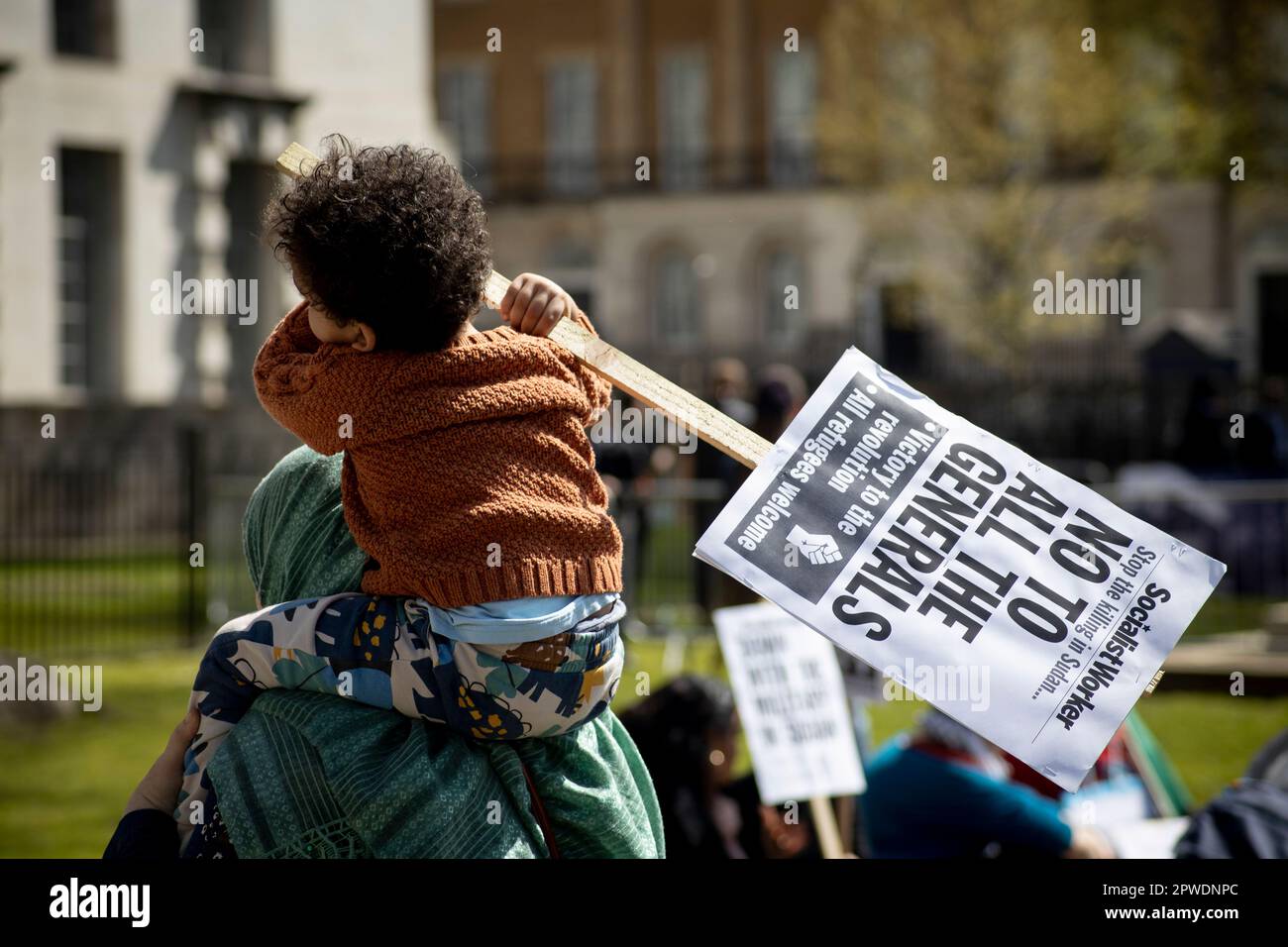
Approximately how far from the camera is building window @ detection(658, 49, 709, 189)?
42.8 meters

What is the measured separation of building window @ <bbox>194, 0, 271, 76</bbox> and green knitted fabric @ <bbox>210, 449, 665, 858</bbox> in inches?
712

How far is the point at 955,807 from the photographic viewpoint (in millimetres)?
4473

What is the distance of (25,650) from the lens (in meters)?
11.5

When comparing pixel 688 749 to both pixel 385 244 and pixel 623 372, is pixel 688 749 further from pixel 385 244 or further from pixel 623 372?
pixel 385 244

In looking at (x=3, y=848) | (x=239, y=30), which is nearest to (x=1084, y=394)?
(x=239, y=30)

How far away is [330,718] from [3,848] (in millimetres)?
5563

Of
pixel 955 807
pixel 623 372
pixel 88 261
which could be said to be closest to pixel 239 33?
pixel 88 261

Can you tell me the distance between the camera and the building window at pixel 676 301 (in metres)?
42.5

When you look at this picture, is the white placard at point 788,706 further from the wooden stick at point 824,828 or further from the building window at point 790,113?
the building window at point 790,113

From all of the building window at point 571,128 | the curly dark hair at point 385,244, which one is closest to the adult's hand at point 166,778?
the curly dark hair at point 385,244

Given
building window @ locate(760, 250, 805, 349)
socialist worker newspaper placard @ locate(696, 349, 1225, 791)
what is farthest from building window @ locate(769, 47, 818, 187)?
socialist worker newspaper placard @ locate(696, 349, 1225, 791)

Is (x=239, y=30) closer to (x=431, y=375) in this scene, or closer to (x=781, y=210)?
(x=431, y=375)

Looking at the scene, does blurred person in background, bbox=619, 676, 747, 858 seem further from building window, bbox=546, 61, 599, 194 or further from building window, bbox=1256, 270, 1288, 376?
building window, bbox=546, 61, 599, 194

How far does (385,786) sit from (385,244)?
29.9 inches
